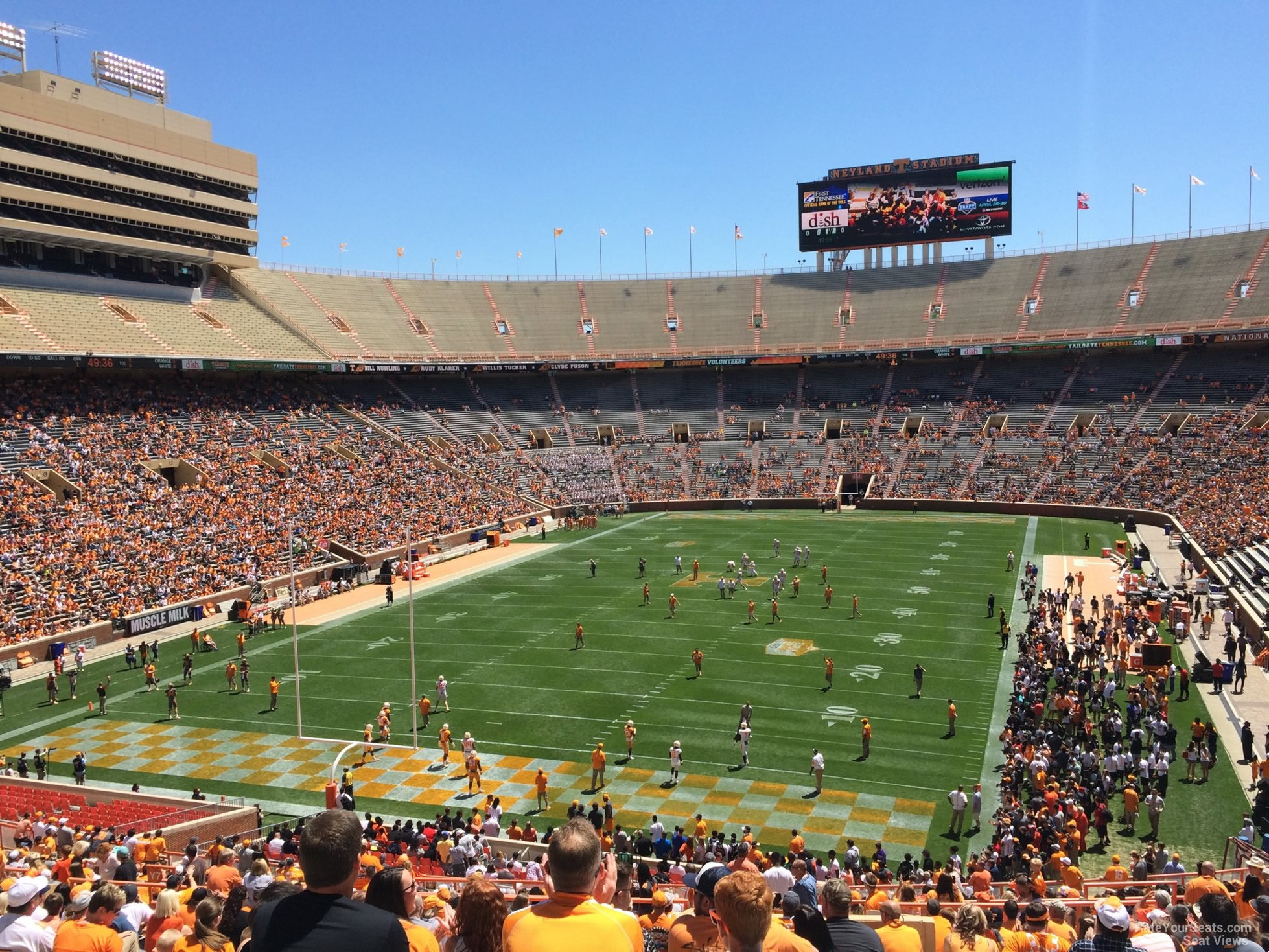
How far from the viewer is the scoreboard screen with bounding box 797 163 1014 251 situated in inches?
3051

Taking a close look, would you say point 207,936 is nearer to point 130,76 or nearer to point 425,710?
point 425,710

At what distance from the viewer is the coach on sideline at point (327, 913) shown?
3402 mm

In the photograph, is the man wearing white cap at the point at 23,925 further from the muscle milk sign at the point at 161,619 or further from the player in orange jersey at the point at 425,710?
the muscle milk sign at the point at 161,619

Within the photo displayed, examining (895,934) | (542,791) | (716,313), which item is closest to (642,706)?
(542,791)

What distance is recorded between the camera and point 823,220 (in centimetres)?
8212

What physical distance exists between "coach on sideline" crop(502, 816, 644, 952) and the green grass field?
15.9m

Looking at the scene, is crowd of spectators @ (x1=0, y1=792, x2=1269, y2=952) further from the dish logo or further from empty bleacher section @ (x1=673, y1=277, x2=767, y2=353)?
the dish logo

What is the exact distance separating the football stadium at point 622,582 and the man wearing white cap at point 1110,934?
0.02 meters

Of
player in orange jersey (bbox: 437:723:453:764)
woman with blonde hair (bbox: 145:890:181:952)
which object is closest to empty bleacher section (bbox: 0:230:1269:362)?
player in orange jersey (bbox: 437:723:453:764)

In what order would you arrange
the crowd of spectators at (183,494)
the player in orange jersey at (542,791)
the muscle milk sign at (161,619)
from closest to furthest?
1. the player in orange jersey at (542,791)
2. the muscle milk sign at (161,619)
3. the crowd of spectators at (183,494)

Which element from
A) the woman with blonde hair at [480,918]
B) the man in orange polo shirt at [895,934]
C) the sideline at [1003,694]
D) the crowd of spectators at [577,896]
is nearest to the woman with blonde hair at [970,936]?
the crowd of spectators at [577,896]

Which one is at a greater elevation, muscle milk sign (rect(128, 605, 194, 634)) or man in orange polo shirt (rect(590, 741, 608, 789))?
muscle milk sign (rect(128, 605, 194, 634))

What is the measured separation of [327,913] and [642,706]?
919 inches

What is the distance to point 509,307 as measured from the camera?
276 feet
